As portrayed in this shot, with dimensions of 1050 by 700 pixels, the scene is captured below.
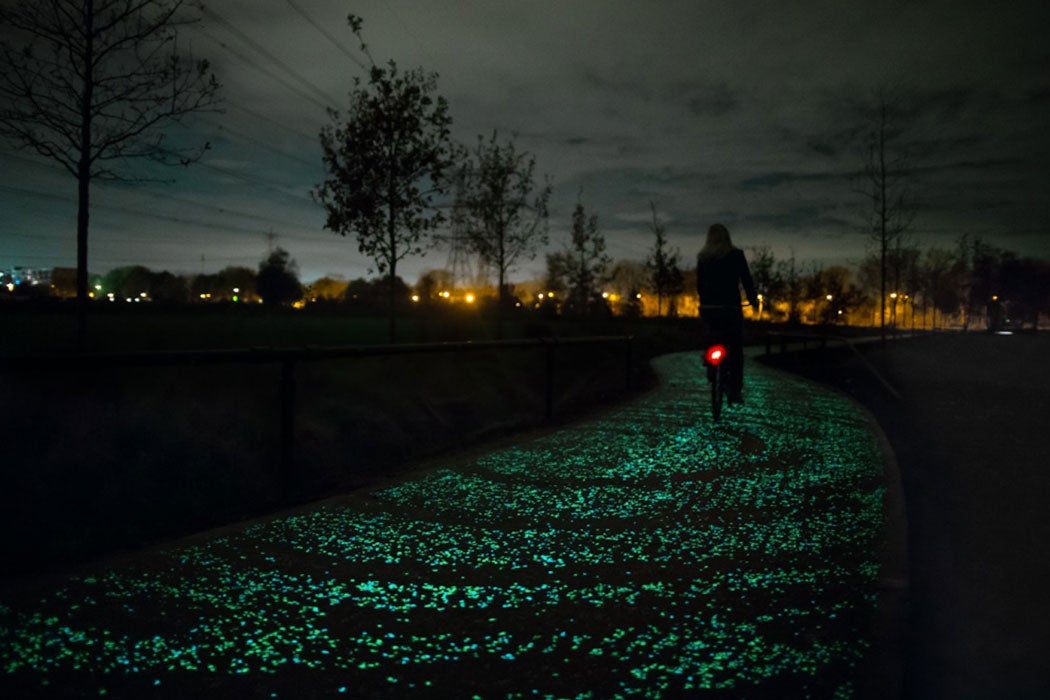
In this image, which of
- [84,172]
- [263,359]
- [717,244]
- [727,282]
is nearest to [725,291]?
[727,282]

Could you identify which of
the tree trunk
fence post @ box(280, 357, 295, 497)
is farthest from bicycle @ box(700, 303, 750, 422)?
the tree trunk

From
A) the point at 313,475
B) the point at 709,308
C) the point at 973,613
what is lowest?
the point at 313,475

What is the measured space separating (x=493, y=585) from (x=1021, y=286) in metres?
106

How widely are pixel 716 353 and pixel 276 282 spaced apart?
88509 millimetres

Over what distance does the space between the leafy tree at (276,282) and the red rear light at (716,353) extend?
86.5m

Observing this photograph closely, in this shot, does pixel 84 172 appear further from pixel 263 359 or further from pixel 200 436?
pixel 263 359

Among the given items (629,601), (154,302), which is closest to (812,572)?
(629,601)

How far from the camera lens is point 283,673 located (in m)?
2.54

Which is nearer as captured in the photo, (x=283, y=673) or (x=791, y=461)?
(x=283, y=673)

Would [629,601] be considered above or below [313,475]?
above

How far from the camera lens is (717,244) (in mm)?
9539

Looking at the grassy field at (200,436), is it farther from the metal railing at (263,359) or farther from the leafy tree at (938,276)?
the leafy tree at (938,276)

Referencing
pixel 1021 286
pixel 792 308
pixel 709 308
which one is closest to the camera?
pixel 709 308

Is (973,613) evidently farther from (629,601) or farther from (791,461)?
(791,461)
